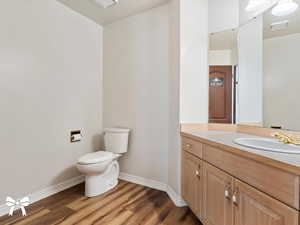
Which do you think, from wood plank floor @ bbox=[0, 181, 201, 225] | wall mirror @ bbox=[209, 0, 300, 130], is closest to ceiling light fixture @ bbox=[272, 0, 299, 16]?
wall mirror @ bbox=[209, 0, 300, 130]

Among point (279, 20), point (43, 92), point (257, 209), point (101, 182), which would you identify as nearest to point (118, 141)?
point (101, 182)

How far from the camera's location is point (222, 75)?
185cm

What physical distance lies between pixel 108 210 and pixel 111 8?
8.02 ft

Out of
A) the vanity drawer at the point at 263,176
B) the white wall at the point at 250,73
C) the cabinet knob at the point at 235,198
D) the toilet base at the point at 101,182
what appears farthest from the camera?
the toilet base at the point at 101,182

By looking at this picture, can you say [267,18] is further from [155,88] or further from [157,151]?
[157,151]

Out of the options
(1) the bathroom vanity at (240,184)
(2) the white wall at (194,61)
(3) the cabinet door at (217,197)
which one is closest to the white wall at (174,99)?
(2) the white wall at (194,61)

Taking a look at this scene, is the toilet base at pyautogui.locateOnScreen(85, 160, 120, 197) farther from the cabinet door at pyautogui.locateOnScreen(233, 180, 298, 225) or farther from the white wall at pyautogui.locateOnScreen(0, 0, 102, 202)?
the cabinet door at pyautogui.locateOnScreen(233, 180, 298, 225)

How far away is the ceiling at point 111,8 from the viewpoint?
206 centimetres

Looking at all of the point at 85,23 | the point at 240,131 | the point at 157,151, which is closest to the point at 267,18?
the point at 240,131

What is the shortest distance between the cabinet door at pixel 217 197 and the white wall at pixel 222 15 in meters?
1.53

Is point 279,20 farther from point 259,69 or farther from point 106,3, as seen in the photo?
point 106,3

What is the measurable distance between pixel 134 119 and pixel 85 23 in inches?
62.0

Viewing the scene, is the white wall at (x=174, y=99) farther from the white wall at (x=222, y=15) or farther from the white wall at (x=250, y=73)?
the white wall at (x=250, y=73)

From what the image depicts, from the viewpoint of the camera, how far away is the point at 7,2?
1.61 meters
